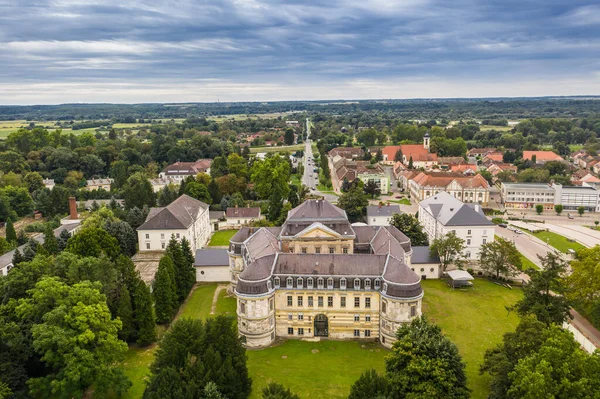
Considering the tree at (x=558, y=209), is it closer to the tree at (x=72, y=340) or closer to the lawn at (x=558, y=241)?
the lawn at (x=558, y=241)

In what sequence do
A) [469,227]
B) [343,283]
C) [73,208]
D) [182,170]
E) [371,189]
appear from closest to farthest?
1. [343,283]
2. [469,227]
3. [73,208]
4. [371,189]
5. [182,170]

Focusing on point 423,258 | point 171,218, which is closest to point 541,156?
point 423,258

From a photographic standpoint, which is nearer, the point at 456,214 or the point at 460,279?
the point at 460,279

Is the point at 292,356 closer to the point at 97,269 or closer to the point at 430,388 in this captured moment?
the point at 430,388

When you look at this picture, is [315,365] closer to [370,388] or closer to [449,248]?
[370,388]

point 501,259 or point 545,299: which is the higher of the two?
point 545,299

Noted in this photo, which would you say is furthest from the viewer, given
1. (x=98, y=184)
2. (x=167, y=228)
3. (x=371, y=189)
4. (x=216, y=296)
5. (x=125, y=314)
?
(x=98, y=184)
